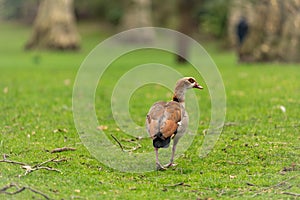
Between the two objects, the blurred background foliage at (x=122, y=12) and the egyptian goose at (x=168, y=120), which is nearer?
the egyptian goose at (x=168, y=120)

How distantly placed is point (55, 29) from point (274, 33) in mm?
12828

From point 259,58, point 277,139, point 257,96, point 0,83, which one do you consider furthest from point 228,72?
point 277,139

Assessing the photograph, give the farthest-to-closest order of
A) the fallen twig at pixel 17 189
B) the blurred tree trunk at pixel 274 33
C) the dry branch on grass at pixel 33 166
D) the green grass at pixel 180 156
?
the blurred tree trunk at pixel 274 33
the dry branch on grass at pixel 33 166
the green grass at pixel 180 156
the fallen twig at pixel 17 189

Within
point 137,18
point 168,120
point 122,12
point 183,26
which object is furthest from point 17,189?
point 122,12

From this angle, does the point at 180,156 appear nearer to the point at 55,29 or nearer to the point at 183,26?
the point at 183,26

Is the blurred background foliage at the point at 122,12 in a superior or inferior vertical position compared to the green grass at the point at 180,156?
inferior

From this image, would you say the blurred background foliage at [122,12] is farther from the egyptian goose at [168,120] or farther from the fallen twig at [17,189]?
the fallen twig at [17,189]

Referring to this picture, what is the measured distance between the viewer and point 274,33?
18.0 m

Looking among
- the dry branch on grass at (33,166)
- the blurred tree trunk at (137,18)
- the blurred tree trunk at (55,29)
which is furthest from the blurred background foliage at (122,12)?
the dry branch on grass at (33,166)

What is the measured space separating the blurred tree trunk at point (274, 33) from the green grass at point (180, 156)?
3582mm

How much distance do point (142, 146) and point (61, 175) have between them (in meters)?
1.73

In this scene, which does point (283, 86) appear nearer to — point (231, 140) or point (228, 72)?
point (228, 72)

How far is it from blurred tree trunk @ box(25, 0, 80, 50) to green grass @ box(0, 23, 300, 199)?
1377cm

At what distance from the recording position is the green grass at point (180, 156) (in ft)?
19.9
